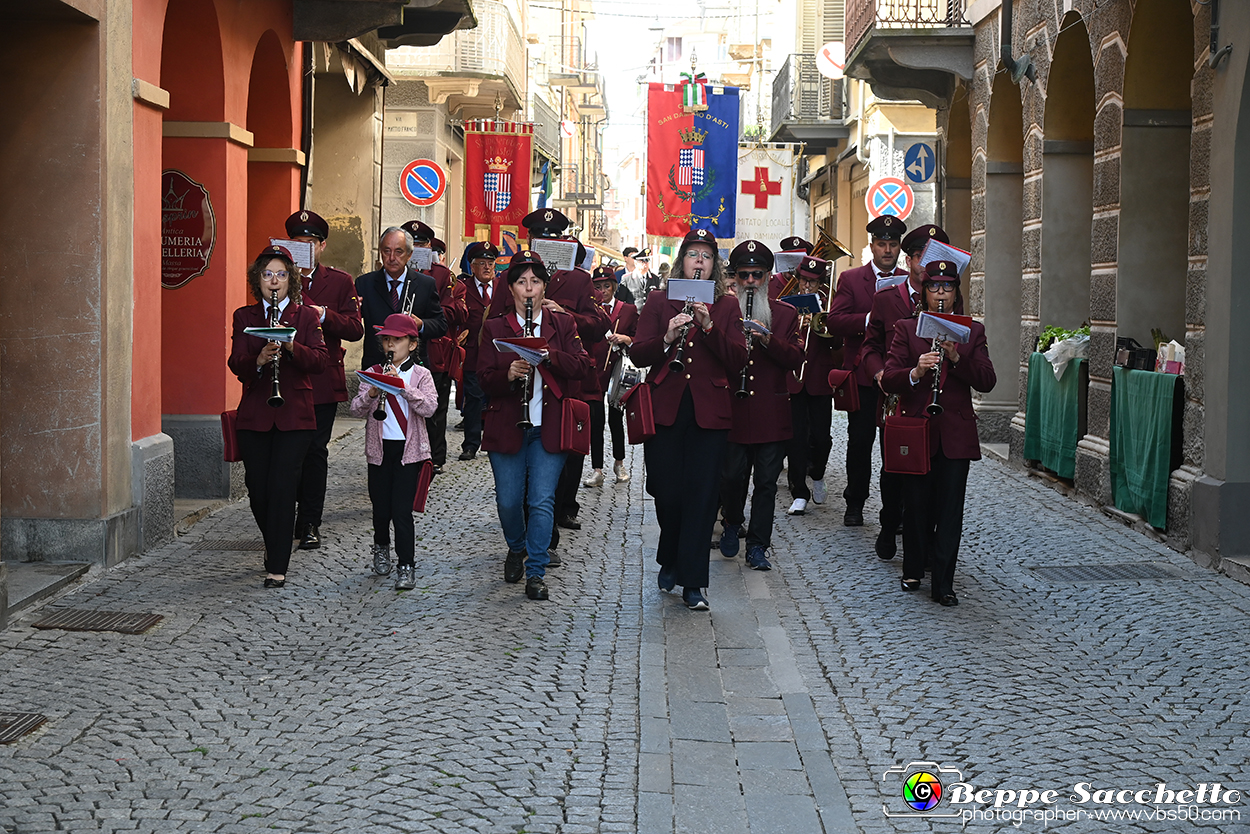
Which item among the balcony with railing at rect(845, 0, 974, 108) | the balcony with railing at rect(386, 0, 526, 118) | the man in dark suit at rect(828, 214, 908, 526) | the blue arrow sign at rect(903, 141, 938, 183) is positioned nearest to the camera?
the man in dark suit at rect(828, 214, 908, 526)

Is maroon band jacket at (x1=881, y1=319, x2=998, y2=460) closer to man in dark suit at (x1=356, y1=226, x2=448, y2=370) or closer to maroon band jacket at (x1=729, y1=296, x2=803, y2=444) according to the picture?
maroon band jacket at (x1=729, y1=296, x2=803, y2=444)

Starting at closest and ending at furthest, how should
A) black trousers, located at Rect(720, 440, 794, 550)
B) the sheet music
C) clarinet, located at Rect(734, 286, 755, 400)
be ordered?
clarinet, located at Rect(734, 286, 755, 400) → black trousers, located at Rect(720, 440, 794, 550) → the sheet music

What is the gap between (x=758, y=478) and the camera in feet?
29.3

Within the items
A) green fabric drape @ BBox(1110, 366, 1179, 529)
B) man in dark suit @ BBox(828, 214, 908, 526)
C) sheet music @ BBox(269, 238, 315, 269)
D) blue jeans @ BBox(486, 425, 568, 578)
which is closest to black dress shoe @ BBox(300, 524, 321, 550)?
sheet music @ BBox(269, 238, 315, 269)

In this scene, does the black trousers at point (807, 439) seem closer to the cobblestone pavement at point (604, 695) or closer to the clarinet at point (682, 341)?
the cobblestone pavement at point (604, 695)

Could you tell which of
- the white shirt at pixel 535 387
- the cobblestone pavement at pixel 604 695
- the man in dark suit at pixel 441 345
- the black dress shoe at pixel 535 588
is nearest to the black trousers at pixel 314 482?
the cobblestone pavement at pixel 604 695

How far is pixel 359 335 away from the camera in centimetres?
947

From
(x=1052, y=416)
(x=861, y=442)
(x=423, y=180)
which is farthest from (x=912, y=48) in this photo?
(x=861, y=442)

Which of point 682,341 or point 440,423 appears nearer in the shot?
point 682,341

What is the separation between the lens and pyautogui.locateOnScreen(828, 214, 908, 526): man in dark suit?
34.1 feet

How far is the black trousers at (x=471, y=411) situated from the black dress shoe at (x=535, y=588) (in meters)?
6.58

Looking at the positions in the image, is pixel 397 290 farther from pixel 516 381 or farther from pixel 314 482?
pixel 516 381

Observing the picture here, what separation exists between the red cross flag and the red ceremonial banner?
15.8ft

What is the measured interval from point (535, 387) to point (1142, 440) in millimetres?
4940
